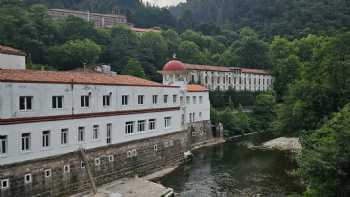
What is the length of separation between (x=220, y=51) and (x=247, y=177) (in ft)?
286

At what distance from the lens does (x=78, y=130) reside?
2848cm

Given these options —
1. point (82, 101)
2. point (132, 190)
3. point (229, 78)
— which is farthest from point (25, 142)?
point (229, 78)

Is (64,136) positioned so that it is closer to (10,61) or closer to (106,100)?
(106,100)

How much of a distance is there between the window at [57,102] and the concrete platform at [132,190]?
22.0ft

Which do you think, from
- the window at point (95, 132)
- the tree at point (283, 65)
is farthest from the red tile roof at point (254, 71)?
the window at point (95, 132)

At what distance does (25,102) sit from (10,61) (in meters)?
7.78

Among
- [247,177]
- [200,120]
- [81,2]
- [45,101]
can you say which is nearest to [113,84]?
[45,101]

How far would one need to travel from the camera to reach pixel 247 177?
35812mm

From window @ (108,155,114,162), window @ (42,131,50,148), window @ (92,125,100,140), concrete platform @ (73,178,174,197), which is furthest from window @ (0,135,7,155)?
window @ (108,155,114,162)

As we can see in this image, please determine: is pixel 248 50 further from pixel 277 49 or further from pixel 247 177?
pixel 247 177

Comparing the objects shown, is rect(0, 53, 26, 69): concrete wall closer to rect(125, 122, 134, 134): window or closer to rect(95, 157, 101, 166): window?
rect(95, 157, 101, 166): window

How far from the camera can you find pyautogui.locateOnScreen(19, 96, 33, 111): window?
947 inches

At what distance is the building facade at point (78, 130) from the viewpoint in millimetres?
23266

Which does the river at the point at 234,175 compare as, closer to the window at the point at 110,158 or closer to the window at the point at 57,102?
the window at the point at 110,158
